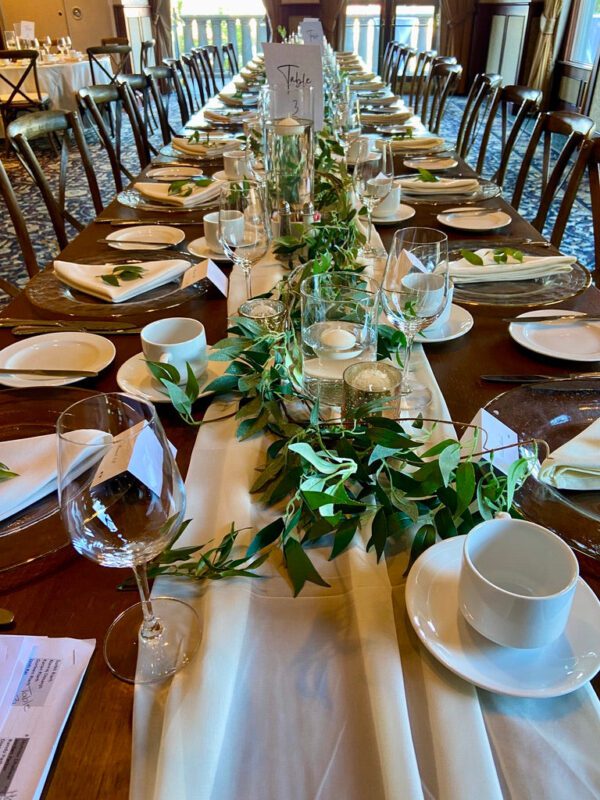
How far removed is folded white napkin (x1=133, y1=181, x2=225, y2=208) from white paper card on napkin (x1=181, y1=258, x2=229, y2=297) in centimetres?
49

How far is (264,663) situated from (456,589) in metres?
0.17

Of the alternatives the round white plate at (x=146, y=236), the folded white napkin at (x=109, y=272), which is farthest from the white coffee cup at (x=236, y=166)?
the folded white napkin at (x=109, y=272)

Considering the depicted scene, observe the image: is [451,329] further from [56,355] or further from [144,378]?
[56,355]

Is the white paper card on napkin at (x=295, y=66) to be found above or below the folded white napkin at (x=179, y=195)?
above

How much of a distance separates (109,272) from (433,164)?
127 cm

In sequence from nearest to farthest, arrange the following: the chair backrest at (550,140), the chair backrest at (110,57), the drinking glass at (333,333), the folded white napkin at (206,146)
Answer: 1. the drinking glass at (333,333)
2. the chair backrest at (550,140)
3. the folded white napkin at (206,146)
4. the chair backrest at (110,57)

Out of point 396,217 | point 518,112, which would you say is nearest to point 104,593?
point 396,217

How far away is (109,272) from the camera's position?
48.1 inches

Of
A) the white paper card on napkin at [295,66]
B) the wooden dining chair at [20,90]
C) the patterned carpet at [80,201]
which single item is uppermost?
the white paper card on napkin at [295,66]

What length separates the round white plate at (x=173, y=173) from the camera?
194 centimetres

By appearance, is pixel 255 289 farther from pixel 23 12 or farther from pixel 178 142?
pixel 23 12

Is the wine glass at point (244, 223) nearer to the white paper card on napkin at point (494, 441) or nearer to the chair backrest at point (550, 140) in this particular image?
the white paper card on napkin at point (494, 441)

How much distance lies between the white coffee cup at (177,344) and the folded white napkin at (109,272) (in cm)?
30

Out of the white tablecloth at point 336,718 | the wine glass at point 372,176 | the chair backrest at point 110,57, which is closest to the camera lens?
the white tablecloth at point 336,718
